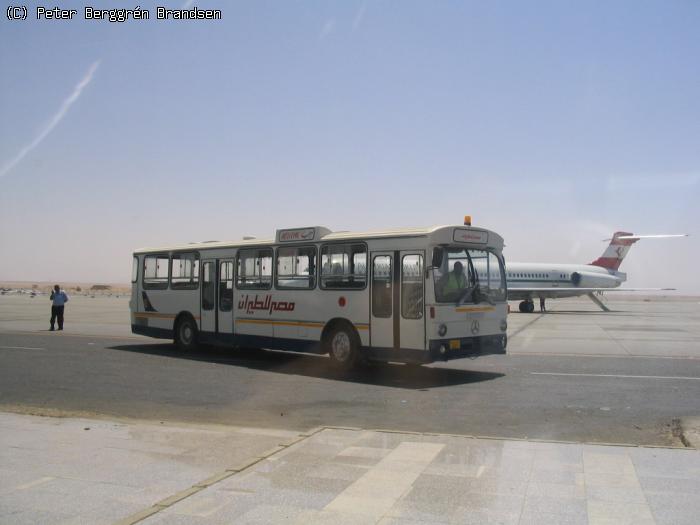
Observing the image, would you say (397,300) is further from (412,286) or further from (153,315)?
(153,315)

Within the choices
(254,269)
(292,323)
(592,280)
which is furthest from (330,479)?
(592,280)

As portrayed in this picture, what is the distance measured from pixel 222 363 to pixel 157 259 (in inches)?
174

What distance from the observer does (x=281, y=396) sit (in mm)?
11500

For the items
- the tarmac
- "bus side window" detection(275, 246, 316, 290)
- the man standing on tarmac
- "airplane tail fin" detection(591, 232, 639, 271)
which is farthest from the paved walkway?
"airplane tail fin" detection(591, 232, 639, 271)

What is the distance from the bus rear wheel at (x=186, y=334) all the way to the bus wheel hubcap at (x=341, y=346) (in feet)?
16.1

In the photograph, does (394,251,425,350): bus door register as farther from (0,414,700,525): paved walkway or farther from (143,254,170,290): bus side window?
(143,254,170,290): bus side window

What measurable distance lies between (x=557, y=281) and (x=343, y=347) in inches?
1565

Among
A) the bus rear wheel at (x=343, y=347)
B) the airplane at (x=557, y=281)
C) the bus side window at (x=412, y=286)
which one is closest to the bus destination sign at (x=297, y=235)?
the bus rear wheel at (x=343, y=347)

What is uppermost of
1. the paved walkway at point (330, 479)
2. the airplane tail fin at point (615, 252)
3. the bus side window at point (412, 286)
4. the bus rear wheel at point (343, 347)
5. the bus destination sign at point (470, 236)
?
the airplane tail fin at point (615, 252)

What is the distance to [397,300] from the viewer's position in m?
13.3

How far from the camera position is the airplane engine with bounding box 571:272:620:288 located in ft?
170

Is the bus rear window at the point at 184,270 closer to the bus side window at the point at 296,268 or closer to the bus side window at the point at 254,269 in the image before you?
the bus side window at the point at 254,269

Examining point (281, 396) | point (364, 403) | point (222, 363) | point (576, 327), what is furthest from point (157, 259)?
point (576, 327)

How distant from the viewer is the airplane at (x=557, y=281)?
4731cm
